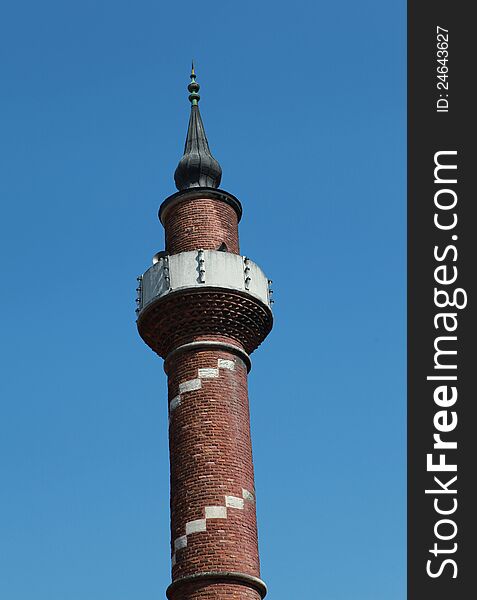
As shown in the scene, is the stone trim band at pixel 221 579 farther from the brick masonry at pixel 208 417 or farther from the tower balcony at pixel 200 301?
the tower balcony at pixel 200 301

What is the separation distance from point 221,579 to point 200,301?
18.2 ft

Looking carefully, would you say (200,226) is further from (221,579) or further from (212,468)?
(221,579)

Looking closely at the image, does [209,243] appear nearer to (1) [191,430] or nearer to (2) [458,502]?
(1) [191,430]

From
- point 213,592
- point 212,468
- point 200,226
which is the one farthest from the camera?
point 200,226

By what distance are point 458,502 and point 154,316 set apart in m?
8.03

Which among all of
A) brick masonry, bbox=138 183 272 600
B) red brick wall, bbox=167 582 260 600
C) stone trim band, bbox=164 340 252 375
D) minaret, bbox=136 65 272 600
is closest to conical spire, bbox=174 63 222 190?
minaret, bbox=136 65 272 600

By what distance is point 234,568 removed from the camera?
1909 cm

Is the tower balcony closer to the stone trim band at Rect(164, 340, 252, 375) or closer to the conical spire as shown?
the stone trim band at Rect(164, 340, 252, 375)

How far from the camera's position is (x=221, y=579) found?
62.1 feet

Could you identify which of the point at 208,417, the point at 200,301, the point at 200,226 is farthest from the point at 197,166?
the point at 208,417

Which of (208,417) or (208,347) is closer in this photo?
(208,417)

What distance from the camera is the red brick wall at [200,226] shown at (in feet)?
74.8

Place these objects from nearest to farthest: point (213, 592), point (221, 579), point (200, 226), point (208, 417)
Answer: point (213, 592) → point (221, 579) → point (208, 417) → point (200, 226)

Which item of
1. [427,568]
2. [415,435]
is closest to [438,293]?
[415,435]
